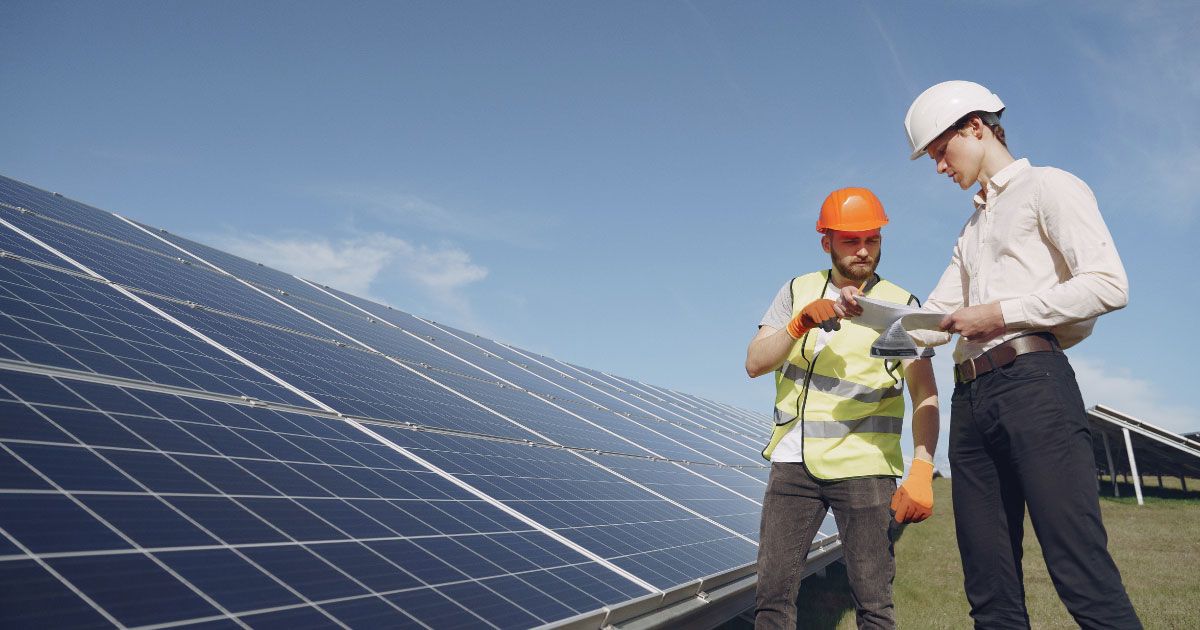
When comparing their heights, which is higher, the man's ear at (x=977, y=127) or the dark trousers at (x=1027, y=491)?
the man's ear at (x=977, y=127)

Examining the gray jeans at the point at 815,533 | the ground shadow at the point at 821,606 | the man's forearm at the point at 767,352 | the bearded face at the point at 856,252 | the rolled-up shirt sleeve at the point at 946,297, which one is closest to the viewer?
the gray jeans at the point at 815,533

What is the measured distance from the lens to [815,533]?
4.12 meters

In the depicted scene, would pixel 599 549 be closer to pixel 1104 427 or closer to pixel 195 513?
pixel 195 513

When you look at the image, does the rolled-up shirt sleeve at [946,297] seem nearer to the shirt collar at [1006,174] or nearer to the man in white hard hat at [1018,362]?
the man in white hard hat at [1018,362]

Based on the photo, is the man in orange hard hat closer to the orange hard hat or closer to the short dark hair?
the orange hard hat

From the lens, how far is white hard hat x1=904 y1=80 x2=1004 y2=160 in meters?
3.86

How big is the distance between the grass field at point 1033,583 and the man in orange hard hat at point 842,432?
14.6ft

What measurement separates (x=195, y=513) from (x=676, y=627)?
2856 millimetres

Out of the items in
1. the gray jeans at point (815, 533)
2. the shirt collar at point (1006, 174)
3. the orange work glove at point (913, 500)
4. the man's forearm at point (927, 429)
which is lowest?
the gray jeans at point (815, 533)

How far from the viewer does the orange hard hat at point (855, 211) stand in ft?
14.3

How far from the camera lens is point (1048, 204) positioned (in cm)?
347

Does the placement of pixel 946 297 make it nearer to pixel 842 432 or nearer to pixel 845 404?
pixel 845 404

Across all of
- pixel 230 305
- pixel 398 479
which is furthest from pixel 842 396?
pixel 230 305

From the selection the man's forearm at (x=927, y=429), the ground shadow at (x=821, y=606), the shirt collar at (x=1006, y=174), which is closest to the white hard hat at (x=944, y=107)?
the shirt collar at (x=1006, y=174)
